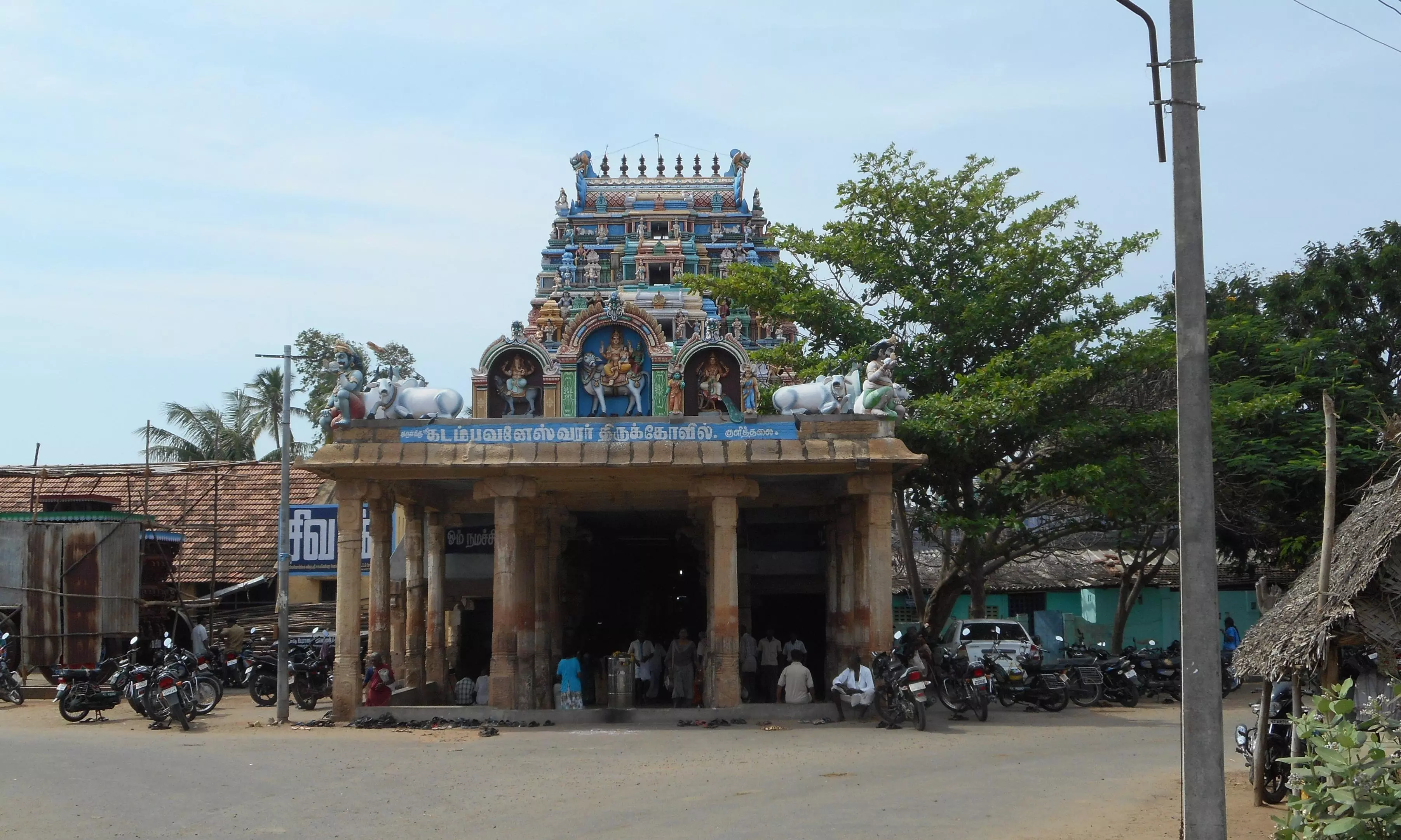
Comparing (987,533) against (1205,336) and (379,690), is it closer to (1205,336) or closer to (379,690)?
(379,690)

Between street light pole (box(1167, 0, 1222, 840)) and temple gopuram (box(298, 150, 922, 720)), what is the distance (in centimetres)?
1058

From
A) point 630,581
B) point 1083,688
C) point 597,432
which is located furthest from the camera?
point 630,581

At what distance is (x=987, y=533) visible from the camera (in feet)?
81.1

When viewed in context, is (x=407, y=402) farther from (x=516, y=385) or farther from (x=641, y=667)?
(x=641, y=667)

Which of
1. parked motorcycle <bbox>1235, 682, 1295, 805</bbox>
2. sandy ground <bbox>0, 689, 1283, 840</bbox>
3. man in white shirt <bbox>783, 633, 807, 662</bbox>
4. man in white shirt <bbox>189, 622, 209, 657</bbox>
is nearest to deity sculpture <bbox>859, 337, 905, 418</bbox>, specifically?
A: man in white shirt <bbox>783, 633, 807, 662</bbox>

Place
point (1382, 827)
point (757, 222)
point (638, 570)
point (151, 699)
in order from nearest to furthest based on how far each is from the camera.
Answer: point (1382, 827), point (151, 699), point (638, 570), point (757, 222)

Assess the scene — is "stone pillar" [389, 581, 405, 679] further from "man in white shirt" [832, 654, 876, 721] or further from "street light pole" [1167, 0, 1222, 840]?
"street light pole" [1167, 0, 1222, 840]

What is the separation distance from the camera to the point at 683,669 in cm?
2200

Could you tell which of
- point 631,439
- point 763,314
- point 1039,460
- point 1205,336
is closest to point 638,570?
point 763,314

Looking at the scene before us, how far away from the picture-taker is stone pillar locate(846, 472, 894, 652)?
60.5 feet

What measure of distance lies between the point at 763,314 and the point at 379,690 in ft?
35.4

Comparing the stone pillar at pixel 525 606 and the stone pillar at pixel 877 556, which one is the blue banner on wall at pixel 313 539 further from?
the stone pillar at pixel 877 556

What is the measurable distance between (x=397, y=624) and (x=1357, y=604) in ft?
61.9

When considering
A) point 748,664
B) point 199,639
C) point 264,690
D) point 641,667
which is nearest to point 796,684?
point 748,664
